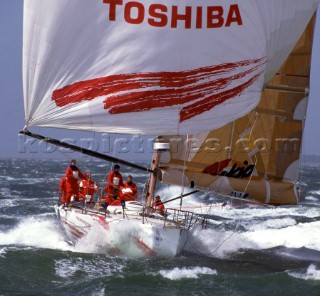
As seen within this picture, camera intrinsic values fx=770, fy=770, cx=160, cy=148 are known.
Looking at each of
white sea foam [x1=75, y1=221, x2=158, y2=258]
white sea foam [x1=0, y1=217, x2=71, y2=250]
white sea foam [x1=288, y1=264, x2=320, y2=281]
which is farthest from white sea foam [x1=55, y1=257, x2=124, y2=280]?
white sea foam [x1=288, y1=264, x2=320, y2=281]

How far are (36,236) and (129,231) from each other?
5098 mm

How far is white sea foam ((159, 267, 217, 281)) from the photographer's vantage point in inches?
695

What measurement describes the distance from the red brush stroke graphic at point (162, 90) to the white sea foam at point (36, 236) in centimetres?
488

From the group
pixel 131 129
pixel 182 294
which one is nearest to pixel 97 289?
pixel 182 294

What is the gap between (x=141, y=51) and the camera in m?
18.2

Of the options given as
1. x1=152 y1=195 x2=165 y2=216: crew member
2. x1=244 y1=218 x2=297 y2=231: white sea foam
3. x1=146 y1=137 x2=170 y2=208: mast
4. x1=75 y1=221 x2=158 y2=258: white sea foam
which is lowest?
x1=244 y1=218 x2=297 y2=231: white sea foam

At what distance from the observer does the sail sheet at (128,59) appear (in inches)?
714

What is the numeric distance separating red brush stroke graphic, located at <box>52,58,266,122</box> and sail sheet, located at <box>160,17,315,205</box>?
226 centimetres

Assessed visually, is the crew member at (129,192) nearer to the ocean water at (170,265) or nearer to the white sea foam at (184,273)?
the ocean water at (170,265)

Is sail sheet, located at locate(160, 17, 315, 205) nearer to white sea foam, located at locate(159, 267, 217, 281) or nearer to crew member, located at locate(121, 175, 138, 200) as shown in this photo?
crew member, located at locate(121, 175, 138, 200)

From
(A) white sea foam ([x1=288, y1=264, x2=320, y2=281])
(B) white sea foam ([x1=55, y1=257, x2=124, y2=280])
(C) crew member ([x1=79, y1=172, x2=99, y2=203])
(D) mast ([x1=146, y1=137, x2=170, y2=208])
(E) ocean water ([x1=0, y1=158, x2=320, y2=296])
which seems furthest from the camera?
(C) crew member ([x1=79, y1=172, x2=99, y2=203])

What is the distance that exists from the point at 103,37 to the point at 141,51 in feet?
3.12

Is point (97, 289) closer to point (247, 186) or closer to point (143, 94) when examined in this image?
point (143, 94)

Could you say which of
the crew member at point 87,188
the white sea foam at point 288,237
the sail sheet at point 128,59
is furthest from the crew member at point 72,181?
the white sea foam at point 288,237
